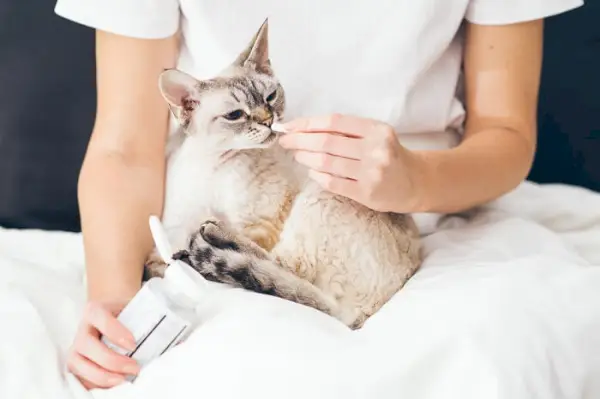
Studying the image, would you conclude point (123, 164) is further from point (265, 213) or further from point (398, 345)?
point (398, 345)

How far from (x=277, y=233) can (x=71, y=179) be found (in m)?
0.47

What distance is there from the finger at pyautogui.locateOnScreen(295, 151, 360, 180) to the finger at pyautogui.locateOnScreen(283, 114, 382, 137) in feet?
0.07

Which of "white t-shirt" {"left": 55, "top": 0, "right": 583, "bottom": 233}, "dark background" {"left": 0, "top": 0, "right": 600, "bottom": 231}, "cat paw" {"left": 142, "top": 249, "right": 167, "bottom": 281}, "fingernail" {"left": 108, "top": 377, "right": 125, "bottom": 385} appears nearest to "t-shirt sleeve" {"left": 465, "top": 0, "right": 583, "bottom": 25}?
"white t-shirt" {"left": 55, "top": 0, "right": 583, "bottom": 233}

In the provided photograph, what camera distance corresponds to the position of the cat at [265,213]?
687mm

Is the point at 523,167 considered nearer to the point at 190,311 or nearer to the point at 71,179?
the point at 190,311

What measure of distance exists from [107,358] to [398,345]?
0.25 meters

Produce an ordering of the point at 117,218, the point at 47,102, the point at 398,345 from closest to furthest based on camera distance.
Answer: the point at 398,345 → the point at 117,218 → the point at 47,102

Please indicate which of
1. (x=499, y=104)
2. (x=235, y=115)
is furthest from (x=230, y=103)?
(x=499, y=104)

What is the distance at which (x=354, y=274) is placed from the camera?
0.70 metres

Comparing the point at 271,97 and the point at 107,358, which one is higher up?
the point at 271,97

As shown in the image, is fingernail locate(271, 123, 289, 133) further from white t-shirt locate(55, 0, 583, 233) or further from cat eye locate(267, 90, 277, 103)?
white t-shirt locate(55, 0, 583, 233)

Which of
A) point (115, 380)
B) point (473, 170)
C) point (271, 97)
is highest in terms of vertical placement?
point (271, 97)

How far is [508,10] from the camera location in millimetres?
912

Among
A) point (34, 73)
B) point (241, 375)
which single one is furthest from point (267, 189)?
point (34, 73)
